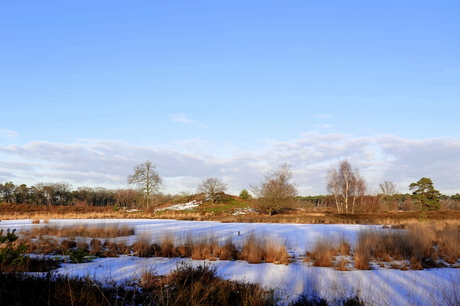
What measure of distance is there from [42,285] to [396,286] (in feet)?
21.2

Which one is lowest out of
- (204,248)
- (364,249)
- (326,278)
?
(326,278)

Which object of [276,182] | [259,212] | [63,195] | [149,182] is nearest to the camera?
[276,182]

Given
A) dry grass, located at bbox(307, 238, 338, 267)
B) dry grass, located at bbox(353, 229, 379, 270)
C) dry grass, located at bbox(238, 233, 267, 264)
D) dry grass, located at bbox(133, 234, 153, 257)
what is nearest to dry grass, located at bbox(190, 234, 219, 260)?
dry grass, located at bbox(238, 233, 267, 264)

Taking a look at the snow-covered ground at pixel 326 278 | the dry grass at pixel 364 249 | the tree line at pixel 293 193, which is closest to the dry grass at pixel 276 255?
the snow-covered ground at pixel 326 278

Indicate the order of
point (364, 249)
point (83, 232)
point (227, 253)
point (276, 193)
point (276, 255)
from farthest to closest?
point (276, 193)
point (83, 232)
point (227, 253)
point (364, 249)
point (276, 255)

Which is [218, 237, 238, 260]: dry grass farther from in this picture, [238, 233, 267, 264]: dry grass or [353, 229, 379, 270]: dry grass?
[353, 229, 379, 270]: dry grass

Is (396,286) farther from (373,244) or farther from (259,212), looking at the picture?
(259,212)

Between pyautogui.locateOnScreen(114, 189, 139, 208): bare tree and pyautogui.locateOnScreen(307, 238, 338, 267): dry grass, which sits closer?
pyautogui.locateOnScreen(307, 238, 338, 267): dry grass

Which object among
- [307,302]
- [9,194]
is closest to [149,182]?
→ [9,194]

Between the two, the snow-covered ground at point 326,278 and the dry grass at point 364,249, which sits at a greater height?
the dry grass at point 364,249

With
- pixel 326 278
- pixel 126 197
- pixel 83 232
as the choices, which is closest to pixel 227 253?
pixel 326 278

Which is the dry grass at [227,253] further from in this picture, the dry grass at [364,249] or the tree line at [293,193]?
the tree line at [293,193]

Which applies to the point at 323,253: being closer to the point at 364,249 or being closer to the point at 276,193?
the point at 364,249

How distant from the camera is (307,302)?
15.8 ft
